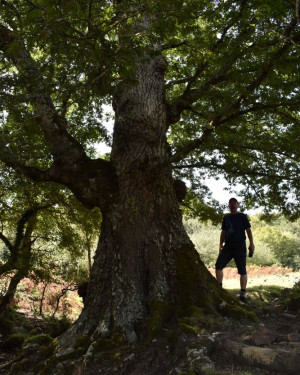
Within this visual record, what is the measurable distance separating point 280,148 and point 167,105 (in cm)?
324

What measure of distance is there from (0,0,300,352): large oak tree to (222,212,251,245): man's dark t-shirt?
3.95 feet

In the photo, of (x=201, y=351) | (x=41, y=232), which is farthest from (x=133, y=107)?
(x=41, y=232)

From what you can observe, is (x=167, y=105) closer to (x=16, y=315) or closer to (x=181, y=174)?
(x=181, y=174)

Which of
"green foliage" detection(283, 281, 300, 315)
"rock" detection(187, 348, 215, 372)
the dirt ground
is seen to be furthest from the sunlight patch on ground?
"rock" detection(187, 348, 215, 372)

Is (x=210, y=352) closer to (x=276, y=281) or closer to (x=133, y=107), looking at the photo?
(x=133, y=107)

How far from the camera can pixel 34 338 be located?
6.52 meters

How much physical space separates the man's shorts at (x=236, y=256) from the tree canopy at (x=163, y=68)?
1539mm

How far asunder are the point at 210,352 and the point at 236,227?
11.1 feet

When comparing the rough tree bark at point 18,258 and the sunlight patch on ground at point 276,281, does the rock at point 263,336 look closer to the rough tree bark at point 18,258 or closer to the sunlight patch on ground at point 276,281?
the rough tree bark at point 18,258

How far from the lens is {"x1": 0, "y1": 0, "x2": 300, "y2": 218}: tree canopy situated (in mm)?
4766

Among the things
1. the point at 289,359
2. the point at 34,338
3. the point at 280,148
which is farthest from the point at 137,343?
the point at 280,148

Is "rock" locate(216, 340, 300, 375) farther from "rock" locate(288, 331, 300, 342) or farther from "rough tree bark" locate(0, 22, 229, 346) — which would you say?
"rough tree bark" locate(0, 22, 229, 346)

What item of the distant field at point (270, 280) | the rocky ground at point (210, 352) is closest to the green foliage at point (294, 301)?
the rocky ground at point (210, 352)

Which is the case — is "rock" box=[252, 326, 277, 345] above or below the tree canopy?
below
